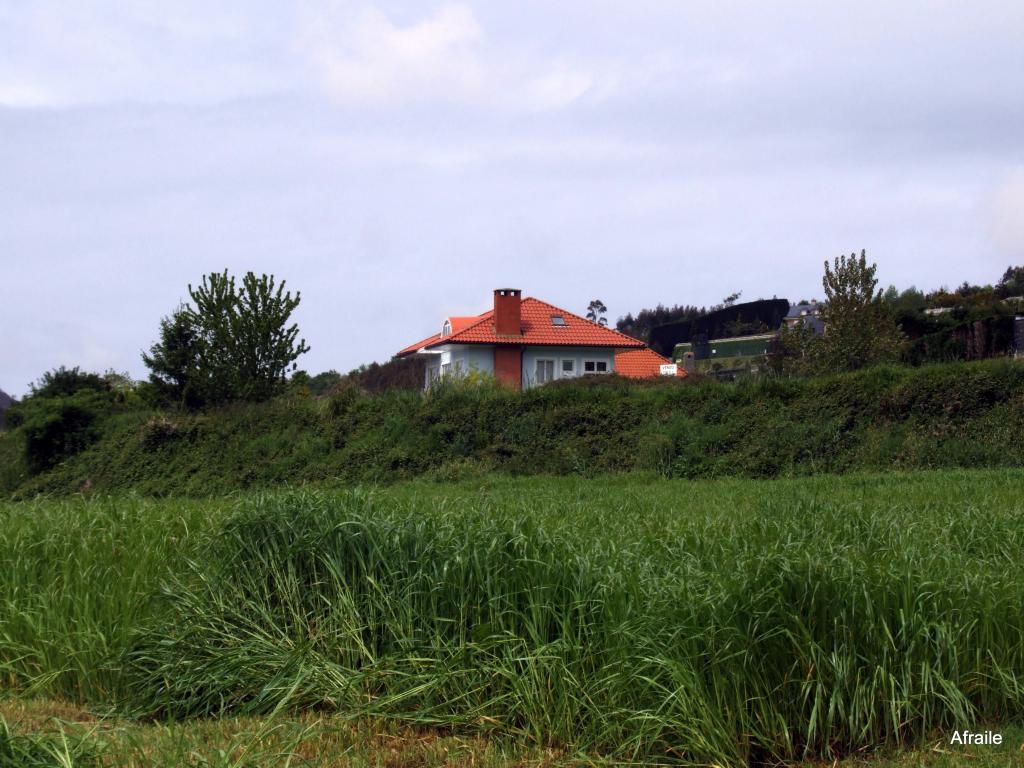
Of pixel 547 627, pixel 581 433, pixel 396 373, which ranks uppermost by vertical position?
pixel 396 373

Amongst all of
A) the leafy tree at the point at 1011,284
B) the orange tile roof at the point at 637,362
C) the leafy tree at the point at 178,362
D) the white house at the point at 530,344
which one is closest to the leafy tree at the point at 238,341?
the leafy tree at the point at 178,362

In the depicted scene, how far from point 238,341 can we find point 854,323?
64.8 feet

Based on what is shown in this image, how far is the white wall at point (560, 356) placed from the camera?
47375 millimetres

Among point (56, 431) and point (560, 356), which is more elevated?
point (560, 356)

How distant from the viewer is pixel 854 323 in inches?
1255

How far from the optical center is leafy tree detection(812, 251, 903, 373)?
102ft

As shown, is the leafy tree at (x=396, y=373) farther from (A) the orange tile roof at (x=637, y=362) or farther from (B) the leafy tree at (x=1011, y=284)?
(B) the leafy tree at (x=1011, y=284)

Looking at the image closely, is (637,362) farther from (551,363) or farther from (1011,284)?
(1011,284)

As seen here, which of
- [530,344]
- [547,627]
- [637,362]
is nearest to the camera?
[547,627]

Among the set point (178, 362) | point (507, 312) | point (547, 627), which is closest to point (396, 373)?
point (507, 312)

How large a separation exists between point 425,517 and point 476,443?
16.9m

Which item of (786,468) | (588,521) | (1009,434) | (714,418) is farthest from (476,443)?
(588,521)

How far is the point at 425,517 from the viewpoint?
7.50m

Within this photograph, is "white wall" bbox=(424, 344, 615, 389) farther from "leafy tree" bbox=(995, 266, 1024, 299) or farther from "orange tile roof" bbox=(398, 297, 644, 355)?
"leafy tree" bbox=(995, 266, 1024, 299)
